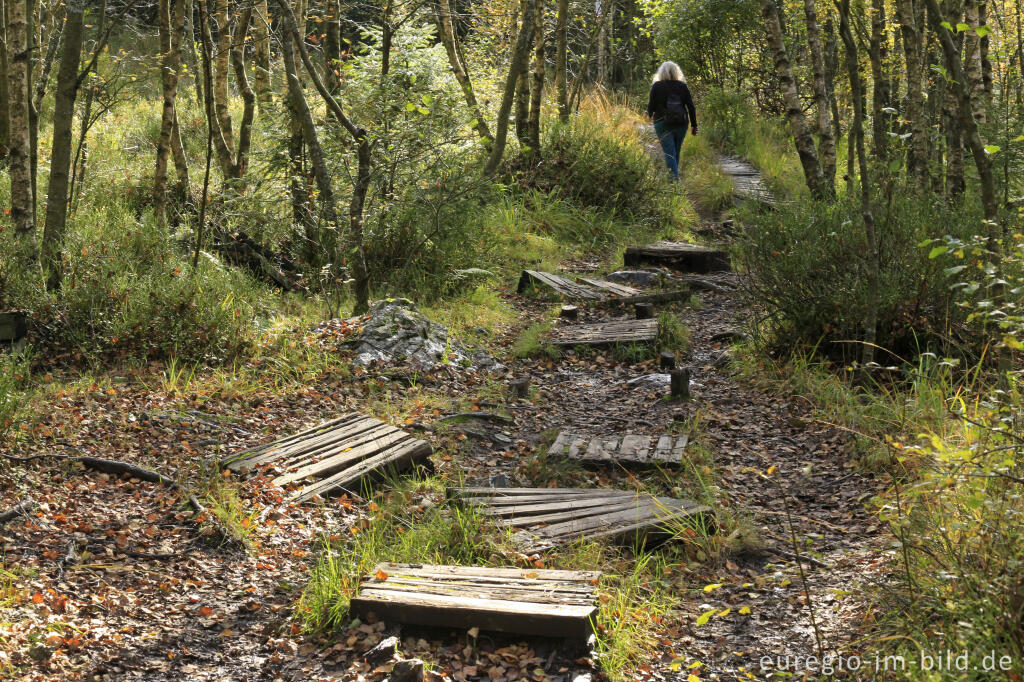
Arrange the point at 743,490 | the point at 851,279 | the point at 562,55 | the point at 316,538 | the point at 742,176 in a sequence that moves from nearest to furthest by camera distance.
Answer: the point at 316,538 < the point at 743,490 < the point at 851,279 < the point at 562,55 < the point at 742,176

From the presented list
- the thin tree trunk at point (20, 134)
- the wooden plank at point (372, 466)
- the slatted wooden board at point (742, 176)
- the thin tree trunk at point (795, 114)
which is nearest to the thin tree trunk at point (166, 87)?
the thin tree trunk at point (20, 134)

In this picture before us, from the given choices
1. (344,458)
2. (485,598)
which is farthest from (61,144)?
(485,598)

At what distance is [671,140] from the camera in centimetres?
1317

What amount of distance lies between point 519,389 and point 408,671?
3.85 meters

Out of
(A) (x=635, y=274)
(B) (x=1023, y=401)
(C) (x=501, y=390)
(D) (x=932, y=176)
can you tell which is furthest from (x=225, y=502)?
(D) (x=932, y=176)

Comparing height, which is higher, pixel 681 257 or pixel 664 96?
pixel 664 96

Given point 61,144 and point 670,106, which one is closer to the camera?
point 61,144

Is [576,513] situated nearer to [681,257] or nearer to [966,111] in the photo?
[966,111]

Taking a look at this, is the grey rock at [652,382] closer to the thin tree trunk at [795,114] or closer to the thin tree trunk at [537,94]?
the thin tree trunk at [795,114]

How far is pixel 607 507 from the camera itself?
4500 millimetres

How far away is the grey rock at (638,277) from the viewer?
10.0 meters

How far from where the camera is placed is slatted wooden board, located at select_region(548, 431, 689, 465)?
516 cm

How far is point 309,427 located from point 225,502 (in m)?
1.34

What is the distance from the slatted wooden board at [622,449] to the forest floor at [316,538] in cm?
10
